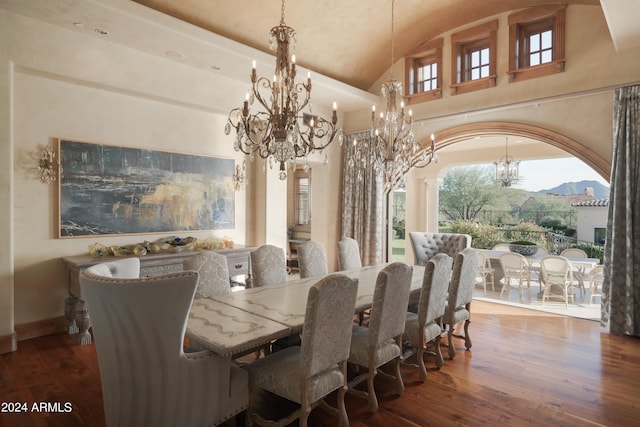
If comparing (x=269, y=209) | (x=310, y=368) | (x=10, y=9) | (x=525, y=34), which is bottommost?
(x=310, y=368)

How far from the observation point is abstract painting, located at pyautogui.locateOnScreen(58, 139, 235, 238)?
390cm

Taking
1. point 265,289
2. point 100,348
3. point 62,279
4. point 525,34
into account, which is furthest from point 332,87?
point 100,348

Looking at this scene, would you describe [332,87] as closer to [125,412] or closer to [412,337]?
[412,337]

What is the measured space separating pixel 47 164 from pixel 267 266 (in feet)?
8.10

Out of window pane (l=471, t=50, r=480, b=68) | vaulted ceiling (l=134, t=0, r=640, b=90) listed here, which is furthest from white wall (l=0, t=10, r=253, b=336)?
window pane (l=471, t=50, r=480, b=68)

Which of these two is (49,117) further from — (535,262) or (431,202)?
(431,202)

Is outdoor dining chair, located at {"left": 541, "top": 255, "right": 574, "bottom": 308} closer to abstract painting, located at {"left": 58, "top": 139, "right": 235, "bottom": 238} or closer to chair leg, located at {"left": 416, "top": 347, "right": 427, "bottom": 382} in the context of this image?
chair leg, located at {"left": 416, "top": 347, "right": 427, "bottom": 382}

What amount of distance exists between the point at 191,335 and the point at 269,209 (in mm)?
3562

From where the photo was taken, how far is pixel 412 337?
119 inches

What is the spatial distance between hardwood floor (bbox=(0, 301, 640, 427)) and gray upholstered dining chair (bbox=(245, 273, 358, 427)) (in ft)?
1.56

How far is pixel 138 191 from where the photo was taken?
438 centimetres

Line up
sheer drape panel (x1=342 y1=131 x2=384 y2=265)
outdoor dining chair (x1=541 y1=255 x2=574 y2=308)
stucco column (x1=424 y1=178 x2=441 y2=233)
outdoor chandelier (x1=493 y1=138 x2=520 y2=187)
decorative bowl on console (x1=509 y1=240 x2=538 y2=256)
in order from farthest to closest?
stucco column (x1=424 y1=178 x2=441 y2=233), outdoor chandelier (x1=493 y1=138 x2=520 y2=187), decorative bowl on console (x1=509 y1=240 x2=538 y2=256), sheer drape panel (x1=342 y1=131 x2=384 y2=265), outdoor dining chair (x1=541 y1=255 x2=574 y2=308)

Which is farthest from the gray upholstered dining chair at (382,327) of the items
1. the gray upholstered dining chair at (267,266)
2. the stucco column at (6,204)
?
the stucco column at (6,204)

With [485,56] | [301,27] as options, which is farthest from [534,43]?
[301,27]
